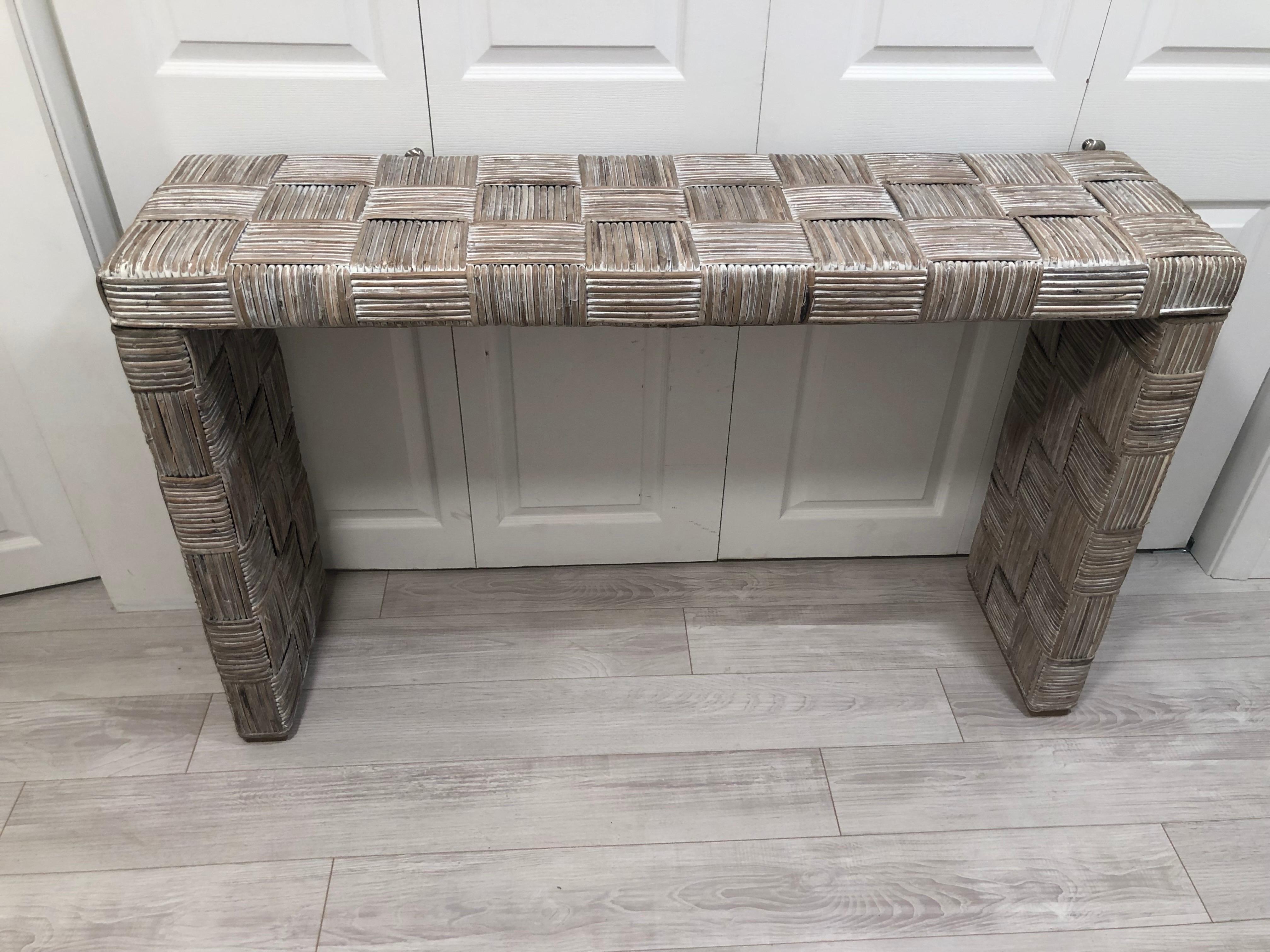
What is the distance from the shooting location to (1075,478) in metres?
1.13

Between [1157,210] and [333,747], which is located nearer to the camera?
[1157,210]

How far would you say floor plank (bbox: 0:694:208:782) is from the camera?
3.91ft

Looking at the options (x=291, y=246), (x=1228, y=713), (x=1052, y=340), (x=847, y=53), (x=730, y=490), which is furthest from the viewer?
(x=730, y=490)

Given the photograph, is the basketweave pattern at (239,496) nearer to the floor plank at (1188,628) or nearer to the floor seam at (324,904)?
the floor seam at (324,904)

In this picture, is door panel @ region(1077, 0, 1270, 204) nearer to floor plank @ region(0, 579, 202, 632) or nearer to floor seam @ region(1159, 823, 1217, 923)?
floor seam @ region(1159, 823, 1217, 923)

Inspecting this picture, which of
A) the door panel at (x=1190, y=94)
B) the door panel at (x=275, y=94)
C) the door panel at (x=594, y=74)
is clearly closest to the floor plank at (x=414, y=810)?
the door panel at (x=275, y=94)

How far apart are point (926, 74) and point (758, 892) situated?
3.19 ft

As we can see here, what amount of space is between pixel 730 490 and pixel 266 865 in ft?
2.60

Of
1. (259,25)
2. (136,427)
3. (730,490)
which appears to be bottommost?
(730,490)

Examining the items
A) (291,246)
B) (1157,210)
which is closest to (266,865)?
(291,246)

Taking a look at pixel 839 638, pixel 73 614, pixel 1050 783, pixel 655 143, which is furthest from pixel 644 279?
pixel 73 614

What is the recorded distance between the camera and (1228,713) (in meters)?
1.29

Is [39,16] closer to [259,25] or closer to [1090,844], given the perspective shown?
[259,25]

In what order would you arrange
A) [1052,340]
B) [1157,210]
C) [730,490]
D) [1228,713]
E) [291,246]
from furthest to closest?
[730,490] < [1228,713] < [1052,340] < [1157,210] < [291,246]
